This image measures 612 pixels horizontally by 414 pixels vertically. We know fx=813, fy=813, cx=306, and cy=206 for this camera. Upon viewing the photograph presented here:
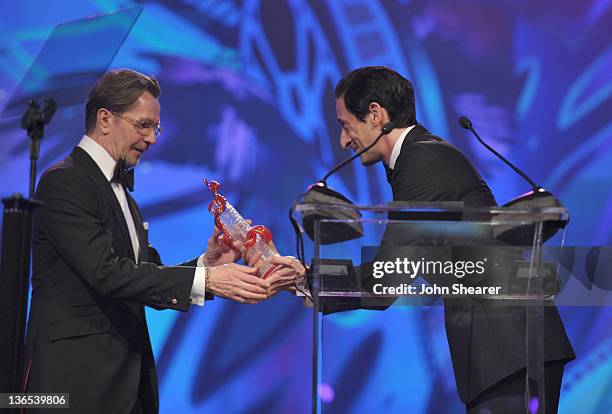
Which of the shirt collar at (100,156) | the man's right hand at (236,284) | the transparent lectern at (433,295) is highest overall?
the shirt collar at (100,156)

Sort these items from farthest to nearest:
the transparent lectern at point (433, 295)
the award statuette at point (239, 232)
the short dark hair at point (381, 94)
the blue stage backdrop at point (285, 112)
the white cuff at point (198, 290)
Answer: the blue stage backdrop at point (285, 112)
the award statuette at point (239, 232)
the short dark hair at point (381, 94)
the white cuff at point (198, 290)
the transparent lectern at point (433, 295)

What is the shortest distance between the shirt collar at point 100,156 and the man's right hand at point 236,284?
442 millimetres

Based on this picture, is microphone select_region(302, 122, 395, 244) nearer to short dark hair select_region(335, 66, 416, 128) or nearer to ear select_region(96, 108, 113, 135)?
short dark hair select_region(335, 66, 416, 128)

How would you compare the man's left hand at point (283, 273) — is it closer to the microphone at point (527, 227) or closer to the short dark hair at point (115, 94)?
the short dark hair at point (115, 94)

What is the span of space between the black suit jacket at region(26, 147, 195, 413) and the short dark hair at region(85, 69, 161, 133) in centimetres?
22

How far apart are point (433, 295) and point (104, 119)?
1.27 meters

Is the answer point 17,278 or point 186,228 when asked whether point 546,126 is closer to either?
point 186,228

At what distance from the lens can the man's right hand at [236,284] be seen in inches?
98.5

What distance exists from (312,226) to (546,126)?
8.41 ft

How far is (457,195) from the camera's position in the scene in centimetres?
229

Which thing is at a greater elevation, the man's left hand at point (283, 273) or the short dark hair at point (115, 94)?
the short dark hair at point (115, 94)

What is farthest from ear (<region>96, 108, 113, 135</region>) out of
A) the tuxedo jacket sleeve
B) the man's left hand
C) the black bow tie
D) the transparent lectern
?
the transparent lectern

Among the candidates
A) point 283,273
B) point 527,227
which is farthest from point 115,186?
point 527,227

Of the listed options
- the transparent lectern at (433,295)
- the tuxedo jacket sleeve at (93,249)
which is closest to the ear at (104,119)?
the tuxedo jacket sleeve at (93,249)
